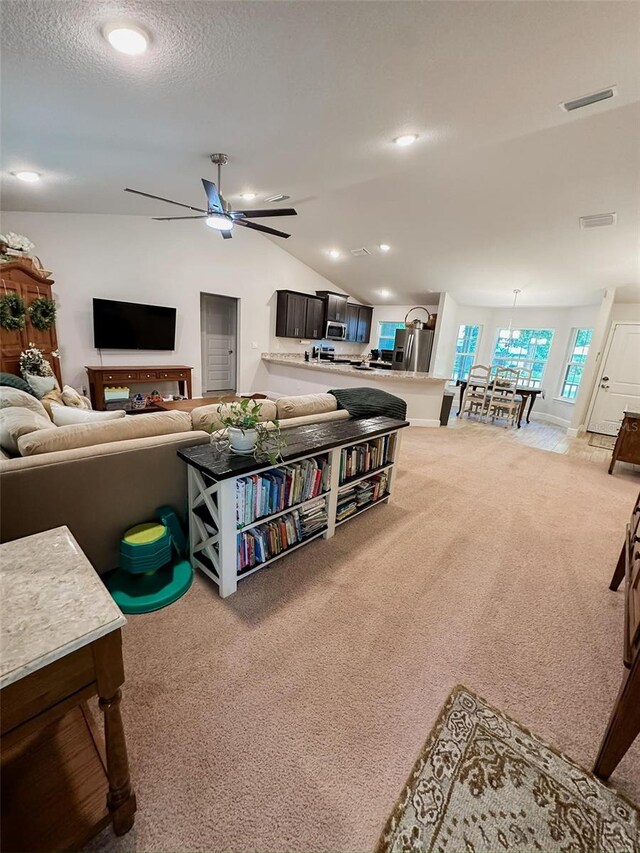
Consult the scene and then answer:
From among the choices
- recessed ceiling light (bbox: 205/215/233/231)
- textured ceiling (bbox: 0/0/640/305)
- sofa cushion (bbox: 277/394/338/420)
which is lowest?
sofa cushion (bbox: 277/394/338/420)

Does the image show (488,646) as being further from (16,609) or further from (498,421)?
(498,421)

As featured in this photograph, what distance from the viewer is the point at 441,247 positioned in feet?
17.5

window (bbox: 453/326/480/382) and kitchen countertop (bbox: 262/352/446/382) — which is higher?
window (bbox: 453/326/480/382)

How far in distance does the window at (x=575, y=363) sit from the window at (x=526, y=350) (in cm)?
45

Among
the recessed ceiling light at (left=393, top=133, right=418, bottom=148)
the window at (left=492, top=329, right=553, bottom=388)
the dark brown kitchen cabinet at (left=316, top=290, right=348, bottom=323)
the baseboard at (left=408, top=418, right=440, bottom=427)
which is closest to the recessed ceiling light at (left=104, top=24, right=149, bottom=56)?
the recessed ceiling light at (left=393, top=133, right=418, bottom=148)

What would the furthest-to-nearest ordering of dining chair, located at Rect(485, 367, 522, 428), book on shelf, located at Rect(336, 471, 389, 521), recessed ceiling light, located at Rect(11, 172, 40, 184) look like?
dining chair, located at Rect(485, 367, 522, 428), recessed ceiling light, located at Rect(11, 172, 40, 184), book on shelf, located at Rect(336, 471, 389, 521)

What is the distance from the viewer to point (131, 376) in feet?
16.7

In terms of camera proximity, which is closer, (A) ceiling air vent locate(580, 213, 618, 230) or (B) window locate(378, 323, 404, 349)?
(A) ceiling air vent locate(580, 213, 618, 230)

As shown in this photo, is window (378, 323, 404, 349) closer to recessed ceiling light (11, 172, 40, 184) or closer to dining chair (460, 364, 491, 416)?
dining chair (460, 364, 491, 416)

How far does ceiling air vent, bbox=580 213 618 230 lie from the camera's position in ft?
12.6

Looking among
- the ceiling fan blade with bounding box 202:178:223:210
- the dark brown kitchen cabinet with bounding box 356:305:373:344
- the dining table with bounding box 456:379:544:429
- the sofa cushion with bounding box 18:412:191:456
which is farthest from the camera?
the dark brown kitchen cabinet with bounding box 356:305:373:344

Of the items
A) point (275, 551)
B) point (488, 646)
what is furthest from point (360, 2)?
point (488, 646)

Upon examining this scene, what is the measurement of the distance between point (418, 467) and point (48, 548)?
3547 mm

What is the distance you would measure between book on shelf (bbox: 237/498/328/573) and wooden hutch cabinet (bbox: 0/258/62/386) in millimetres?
3565
